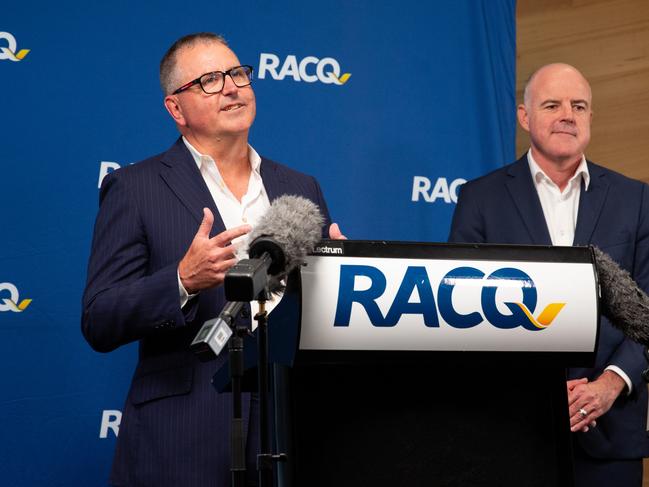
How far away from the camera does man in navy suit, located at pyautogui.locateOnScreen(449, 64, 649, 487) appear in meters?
2.50

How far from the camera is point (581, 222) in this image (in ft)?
8.93

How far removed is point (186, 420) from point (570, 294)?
0.95 m

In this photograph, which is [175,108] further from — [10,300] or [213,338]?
[213,338]

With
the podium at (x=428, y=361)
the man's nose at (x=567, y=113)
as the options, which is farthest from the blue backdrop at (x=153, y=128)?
the podium at (x=428, y=361)

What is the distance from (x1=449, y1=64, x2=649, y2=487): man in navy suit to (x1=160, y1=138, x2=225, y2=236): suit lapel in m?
0.96

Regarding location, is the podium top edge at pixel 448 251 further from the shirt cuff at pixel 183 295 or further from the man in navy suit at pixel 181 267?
the shirt cuff at pixel 183 295

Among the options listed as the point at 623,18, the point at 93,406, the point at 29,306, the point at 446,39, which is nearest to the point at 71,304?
the point at 29,306

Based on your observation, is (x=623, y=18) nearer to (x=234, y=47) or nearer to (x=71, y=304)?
(x=234, y=47)

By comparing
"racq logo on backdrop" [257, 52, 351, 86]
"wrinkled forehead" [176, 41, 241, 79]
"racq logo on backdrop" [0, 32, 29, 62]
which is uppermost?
"racq logo on backdrop" [257, 52, 351, 86]

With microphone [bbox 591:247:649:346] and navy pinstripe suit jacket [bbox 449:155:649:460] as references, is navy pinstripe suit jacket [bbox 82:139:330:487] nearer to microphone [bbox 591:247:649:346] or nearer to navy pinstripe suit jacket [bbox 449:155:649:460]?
microphone [bbox 591:247:649:346]

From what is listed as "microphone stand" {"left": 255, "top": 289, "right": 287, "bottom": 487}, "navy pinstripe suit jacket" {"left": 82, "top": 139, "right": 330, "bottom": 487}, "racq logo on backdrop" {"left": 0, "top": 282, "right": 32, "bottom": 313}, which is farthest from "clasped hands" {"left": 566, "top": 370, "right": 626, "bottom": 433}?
"racq logo on backdrop" {"left": 0, "top": 282, "right": 32, "bottom": 313}

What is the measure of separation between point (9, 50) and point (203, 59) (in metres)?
1.03

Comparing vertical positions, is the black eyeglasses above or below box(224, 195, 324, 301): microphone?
above

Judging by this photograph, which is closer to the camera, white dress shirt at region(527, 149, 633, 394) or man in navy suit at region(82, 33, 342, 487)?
man in navy suit at region(82, 33, 342, 487)
